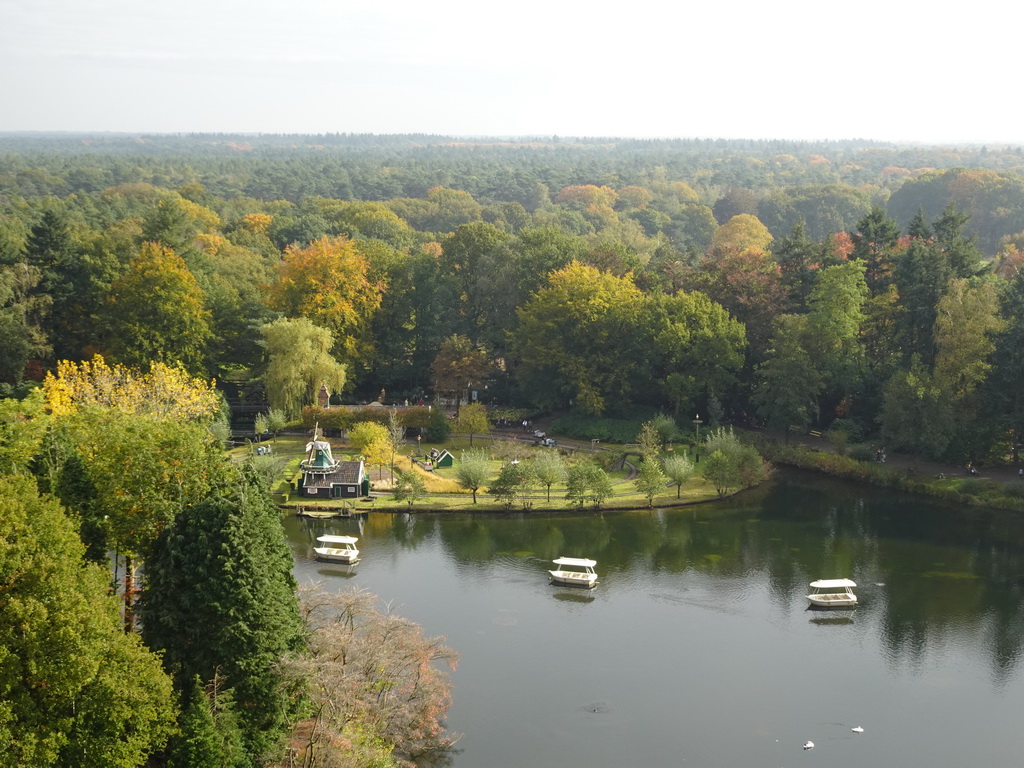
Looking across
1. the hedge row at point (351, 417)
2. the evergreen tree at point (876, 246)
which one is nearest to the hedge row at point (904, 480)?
the evergreen tree at point (876, 246)

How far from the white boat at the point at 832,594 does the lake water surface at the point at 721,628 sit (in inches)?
17.0

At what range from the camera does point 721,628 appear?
36.3 metres

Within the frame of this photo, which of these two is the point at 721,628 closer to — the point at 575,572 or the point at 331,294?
the point at 575,572

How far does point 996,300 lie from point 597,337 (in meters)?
21.6

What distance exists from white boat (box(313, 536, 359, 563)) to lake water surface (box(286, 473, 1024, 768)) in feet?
1.61

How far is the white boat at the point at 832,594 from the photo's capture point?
125 ft

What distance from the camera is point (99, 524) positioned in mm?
28219

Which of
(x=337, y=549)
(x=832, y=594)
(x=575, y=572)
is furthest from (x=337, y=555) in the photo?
(x=832, y=594)

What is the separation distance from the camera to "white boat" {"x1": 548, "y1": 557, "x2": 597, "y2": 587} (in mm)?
39562

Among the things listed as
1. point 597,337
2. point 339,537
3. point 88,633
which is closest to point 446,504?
point 339,537

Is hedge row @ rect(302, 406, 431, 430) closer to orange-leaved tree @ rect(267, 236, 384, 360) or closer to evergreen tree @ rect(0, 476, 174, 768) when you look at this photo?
orange-leaved tree @ rect(267, 236, 384, 360)

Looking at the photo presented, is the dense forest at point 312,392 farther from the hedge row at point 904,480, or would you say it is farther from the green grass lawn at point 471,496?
the hedge row at point 904,480

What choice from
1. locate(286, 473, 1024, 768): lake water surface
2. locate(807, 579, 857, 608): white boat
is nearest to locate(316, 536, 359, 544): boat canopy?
locate(286, 473, 1024, 768): lake water surface

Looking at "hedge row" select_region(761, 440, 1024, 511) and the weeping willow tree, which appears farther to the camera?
the weeping willow tree
